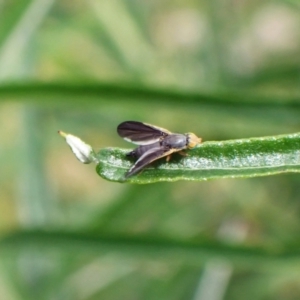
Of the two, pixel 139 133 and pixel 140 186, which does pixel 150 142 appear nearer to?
pixel 139 133

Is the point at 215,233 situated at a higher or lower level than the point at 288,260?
higher

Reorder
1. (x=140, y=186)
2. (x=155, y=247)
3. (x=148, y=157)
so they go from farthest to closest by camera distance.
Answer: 1. (x=140, y=186)
2. (x=155, y=247)
3. (x=148, y=157)

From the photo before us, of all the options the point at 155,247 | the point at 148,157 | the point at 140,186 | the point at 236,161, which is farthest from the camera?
the point at 140,186

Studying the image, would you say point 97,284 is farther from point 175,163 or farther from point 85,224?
point 175,163

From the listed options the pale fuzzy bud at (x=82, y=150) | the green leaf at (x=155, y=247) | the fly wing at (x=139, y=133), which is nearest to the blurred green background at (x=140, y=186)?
the green leaf at (x=155, y=247)

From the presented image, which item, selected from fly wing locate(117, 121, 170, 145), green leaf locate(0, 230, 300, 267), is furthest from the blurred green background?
fly wing locate(117, 121, 170, 145)

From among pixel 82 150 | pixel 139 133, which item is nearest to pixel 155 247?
pixel 139 133

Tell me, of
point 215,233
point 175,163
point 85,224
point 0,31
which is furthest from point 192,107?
point 215,233
